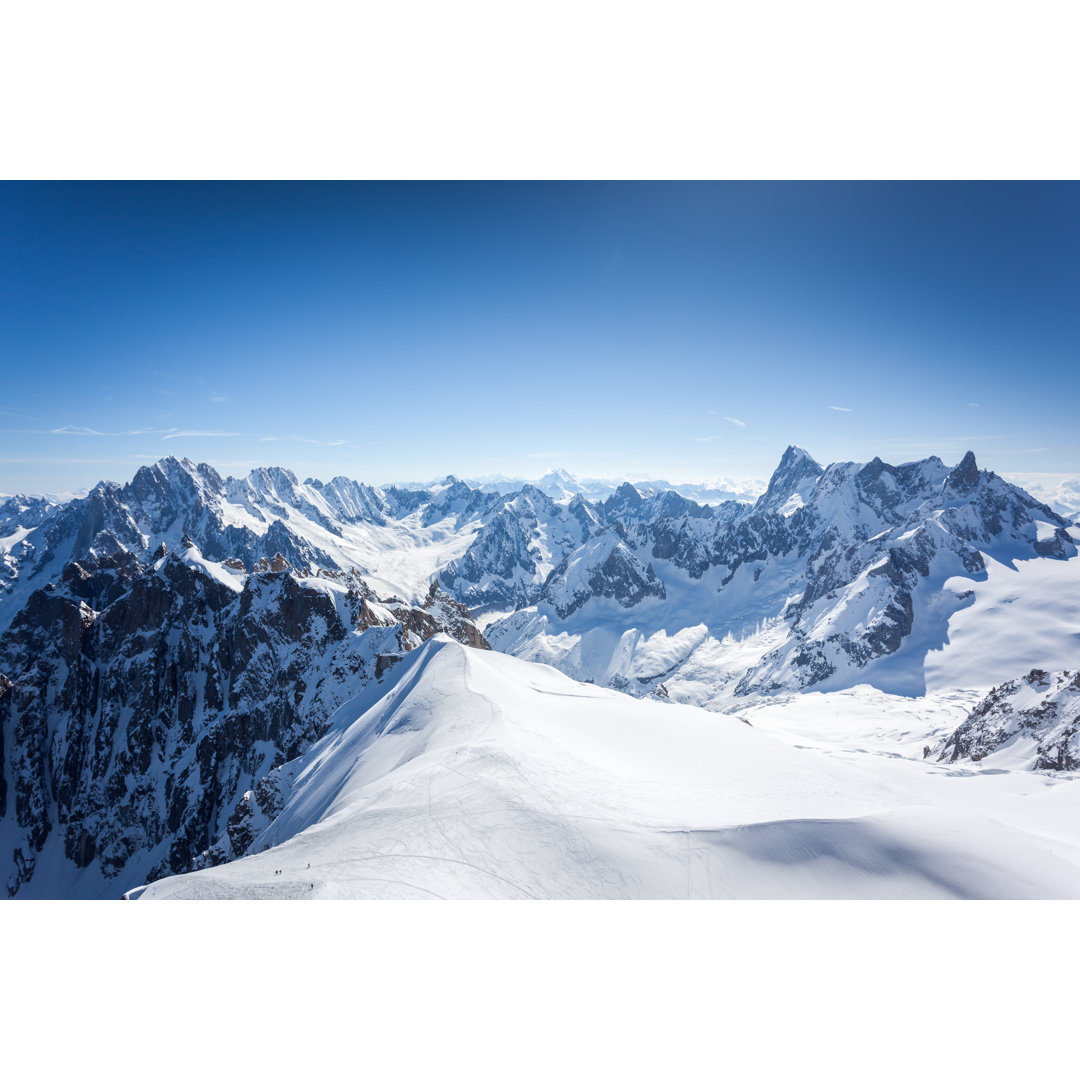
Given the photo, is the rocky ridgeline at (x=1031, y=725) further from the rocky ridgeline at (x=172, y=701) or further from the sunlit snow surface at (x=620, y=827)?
the rocky ridgeline at (x=172, y=701)

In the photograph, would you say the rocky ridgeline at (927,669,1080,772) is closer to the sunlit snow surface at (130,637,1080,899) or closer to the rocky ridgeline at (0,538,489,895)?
the sunlit snow surface at (130,637,1080,899)

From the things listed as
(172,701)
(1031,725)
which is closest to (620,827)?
(1031,725)

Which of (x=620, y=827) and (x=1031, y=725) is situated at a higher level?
(x=620, y=827)

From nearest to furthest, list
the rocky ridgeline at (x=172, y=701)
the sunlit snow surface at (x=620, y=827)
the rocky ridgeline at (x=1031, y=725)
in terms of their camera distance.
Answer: the sunlit snow surface at (x=620, y=827)
the rocky ridgeline at (x=1031, y=725)
the rocky ridgeline at (x=172, y=701)

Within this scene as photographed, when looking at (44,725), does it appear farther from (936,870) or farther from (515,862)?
(936,870)

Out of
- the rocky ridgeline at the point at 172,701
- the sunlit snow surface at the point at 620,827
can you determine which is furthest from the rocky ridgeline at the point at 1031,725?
the rocky ridgeline at the point at 172,701

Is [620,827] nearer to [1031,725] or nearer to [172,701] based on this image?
[1031,725]
